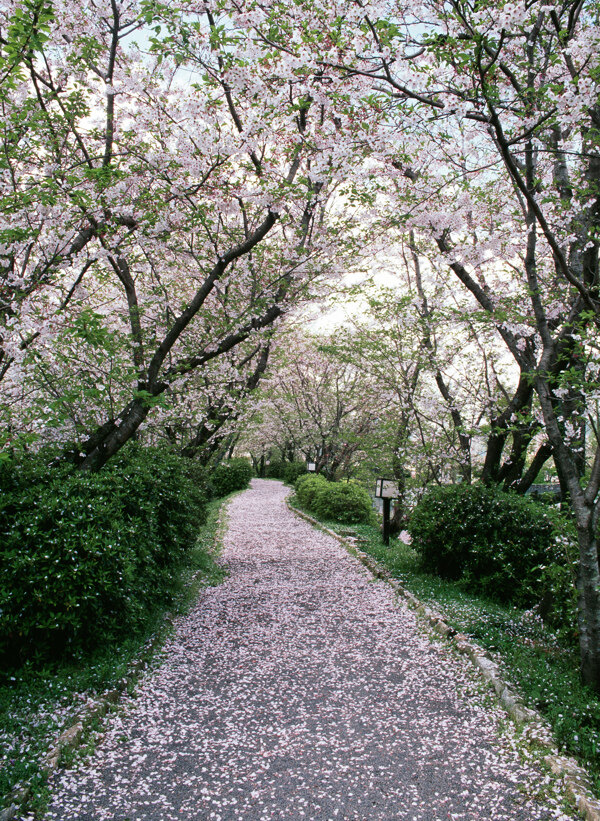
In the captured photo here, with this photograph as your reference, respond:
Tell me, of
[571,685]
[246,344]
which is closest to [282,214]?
[246,344]

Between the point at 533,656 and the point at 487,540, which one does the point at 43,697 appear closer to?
the point at 533,656

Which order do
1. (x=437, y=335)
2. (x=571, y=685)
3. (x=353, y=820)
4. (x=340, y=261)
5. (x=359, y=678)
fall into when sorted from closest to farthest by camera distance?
(x=353, y=820) → (x=571, y=685) → (x=359, y=678) → (x=340, y=261) → (x=437, y=335)

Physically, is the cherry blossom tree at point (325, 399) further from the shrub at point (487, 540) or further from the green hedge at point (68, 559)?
the green hedge at point (68, 559)

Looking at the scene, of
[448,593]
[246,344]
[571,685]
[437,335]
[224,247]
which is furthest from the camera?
[246,344]

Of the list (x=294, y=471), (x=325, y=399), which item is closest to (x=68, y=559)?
(x=325, y=399)

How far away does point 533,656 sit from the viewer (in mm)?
3949

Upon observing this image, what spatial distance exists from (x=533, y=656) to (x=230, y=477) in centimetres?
1907

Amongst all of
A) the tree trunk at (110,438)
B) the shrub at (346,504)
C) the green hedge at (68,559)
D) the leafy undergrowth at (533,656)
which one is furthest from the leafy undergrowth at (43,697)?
the shrub at (346,504)

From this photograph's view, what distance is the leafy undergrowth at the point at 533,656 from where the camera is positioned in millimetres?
2879

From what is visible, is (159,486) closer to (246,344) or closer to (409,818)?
(409,818)

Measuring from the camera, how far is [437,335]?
28.4 ft

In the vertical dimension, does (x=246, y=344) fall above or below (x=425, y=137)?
below

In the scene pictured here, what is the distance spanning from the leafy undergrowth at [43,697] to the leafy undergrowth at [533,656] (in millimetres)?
2815

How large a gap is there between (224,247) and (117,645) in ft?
17.1
